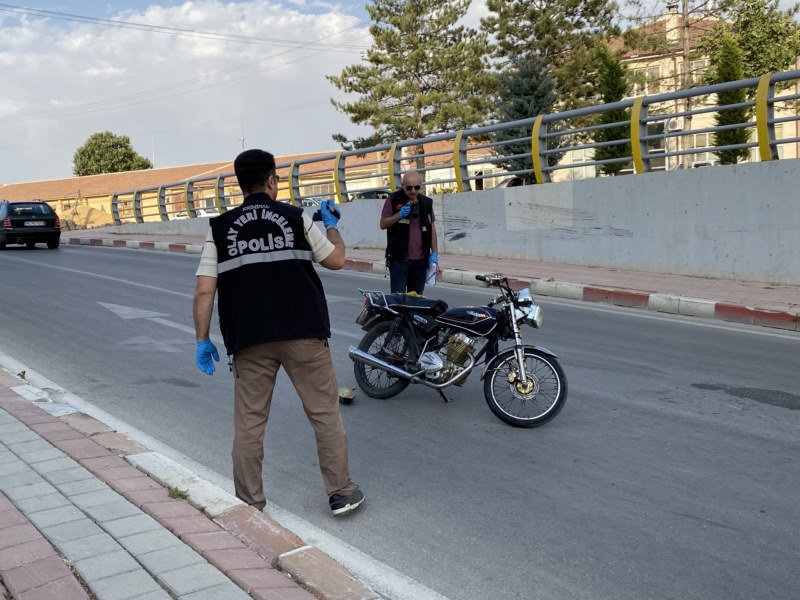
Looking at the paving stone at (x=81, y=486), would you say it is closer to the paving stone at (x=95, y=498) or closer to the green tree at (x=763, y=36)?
the paving stone at (x=95, y=498)

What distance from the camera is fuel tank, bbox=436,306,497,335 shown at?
247 inches

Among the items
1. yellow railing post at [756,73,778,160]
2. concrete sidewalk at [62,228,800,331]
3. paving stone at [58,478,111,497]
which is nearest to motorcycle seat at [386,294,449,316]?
paving stone at [58,478,111,497]

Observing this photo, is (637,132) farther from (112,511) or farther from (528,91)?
(528,91)

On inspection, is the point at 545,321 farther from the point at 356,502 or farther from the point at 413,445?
the point at 356,502

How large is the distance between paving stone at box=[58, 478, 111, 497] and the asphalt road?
93 centimetres

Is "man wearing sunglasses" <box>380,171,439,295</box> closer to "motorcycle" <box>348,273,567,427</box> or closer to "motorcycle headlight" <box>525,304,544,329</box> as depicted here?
"motorcycle" <box>348,273,567,427</box>

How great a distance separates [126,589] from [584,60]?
1758 inches

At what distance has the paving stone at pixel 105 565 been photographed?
11.2ft

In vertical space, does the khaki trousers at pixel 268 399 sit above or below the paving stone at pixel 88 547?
above

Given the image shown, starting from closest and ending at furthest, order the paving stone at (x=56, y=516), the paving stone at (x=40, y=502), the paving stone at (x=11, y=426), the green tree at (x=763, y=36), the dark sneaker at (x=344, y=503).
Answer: the paving stone at (x=56, y=516) < the paving stone at (x=40, y=502) < the dark sneaker at (x=344, y=503) < the paving stone at (x=11, y=426) < the green tree at (x=763, y=36)

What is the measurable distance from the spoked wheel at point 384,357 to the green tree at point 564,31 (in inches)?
1587

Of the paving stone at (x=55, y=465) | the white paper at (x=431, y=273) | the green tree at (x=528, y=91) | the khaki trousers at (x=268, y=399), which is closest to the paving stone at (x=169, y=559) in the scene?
the khaki trousers at (x=268, y=399)

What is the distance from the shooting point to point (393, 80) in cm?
5050

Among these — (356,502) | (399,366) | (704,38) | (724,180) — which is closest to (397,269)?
(399,366)
